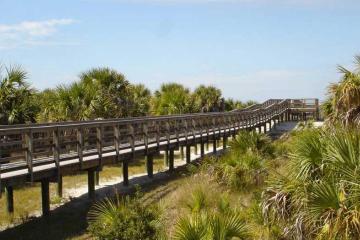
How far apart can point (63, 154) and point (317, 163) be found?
33.7 feet

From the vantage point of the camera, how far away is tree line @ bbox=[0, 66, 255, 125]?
779 inches

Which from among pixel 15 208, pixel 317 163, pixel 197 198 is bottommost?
pixel 15 208

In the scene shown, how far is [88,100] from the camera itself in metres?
25.4

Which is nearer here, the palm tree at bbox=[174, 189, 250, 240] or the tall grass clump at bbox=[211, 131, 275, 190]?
the palm tree at bbox=[174, 189, 250, 240]

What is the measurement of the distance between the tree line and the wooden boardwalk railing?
105 cm

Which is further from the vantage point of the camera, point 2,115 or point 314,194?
point 2,115

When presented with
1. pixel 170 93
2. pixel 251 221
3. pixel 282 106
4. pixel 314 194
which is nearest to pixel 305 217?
pixel 314 194

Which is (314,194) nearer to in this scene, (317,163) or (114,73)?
(317,163)

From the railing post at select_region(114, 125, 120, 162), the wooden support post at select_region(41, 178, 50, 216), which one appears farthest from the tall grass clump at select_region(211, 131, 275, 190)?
the wooden support post at select_region(41, 178, 50, 216)

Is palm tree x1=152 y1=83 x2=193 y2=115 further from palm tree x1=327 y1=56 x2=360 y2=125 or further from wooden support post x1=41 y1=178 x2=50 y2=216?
palm tree x1=327 y1=56 x2=360 y2=125

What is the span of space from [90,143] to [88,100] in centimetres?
273

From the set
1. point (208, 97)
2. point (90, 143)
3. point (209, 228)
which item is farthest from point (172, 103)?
point (209, 228)

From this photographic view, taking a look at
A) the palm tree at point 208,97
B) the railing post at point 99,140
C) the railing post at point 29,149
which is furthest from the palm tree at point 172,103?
the railing post at point 29,149

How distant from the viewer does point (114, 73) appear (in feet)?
98.8
